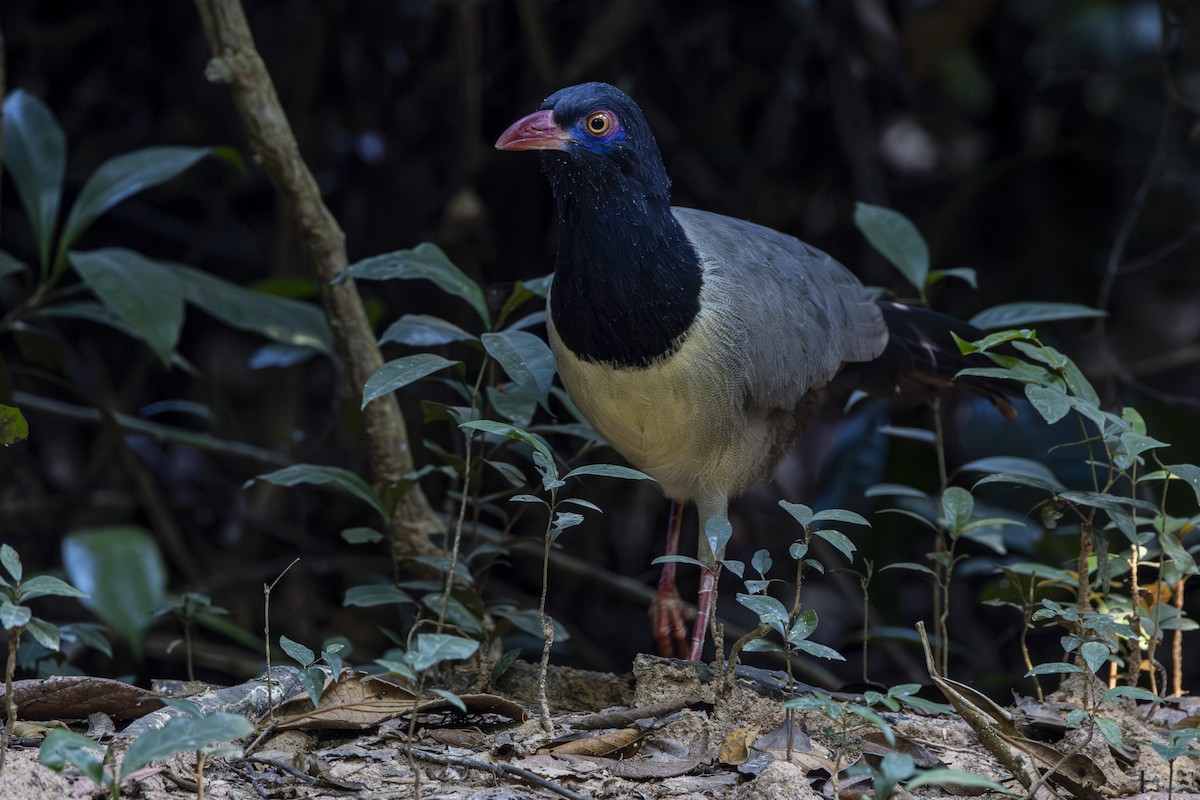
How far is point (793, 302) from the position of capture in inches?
136

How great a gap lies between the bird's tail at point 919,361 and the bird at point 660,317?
0.39 meters

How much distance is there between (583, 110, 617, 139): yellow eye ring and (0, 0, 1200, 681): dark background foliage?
7.71 ft

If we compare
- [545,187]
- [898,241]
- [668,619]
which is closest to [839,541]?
[668,619]

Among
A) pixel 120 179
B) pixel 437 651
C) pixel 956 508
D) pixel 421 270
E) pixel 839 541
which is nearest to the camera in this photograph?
pixel 437 651

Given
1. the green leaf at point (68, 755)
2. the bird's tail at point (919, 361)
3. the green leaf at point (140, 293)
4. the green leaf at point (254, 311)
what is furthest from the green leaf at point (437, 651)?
the green leaf at point (254, 311)

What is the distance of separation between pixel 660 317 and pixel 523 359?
37 centimetres

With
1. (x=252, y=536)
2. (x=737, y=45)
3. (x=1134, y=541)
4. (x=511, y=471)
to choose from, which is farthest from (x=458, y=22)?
(x=1134, y=541)

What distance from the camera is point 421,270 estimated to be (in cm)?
332

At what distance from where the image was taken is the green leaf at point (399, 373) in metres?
2.80

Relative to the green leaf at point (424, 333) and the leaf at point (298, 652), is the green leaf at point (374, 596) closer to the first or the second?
the green leaf at point (424, 333)

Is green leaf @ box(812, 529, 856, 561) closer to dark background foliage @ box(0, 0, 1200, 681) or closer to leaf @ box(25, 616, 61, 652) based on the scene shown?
leaf @ box(25, 616, 61, 652)

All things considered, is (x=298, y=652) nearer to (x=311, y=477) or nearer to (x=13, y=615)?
(x=13, y=615)

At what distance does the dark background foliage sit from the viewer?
5785mm

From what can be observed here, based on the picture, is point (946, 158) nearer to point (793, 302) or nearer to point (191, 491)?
point (793, 302)
